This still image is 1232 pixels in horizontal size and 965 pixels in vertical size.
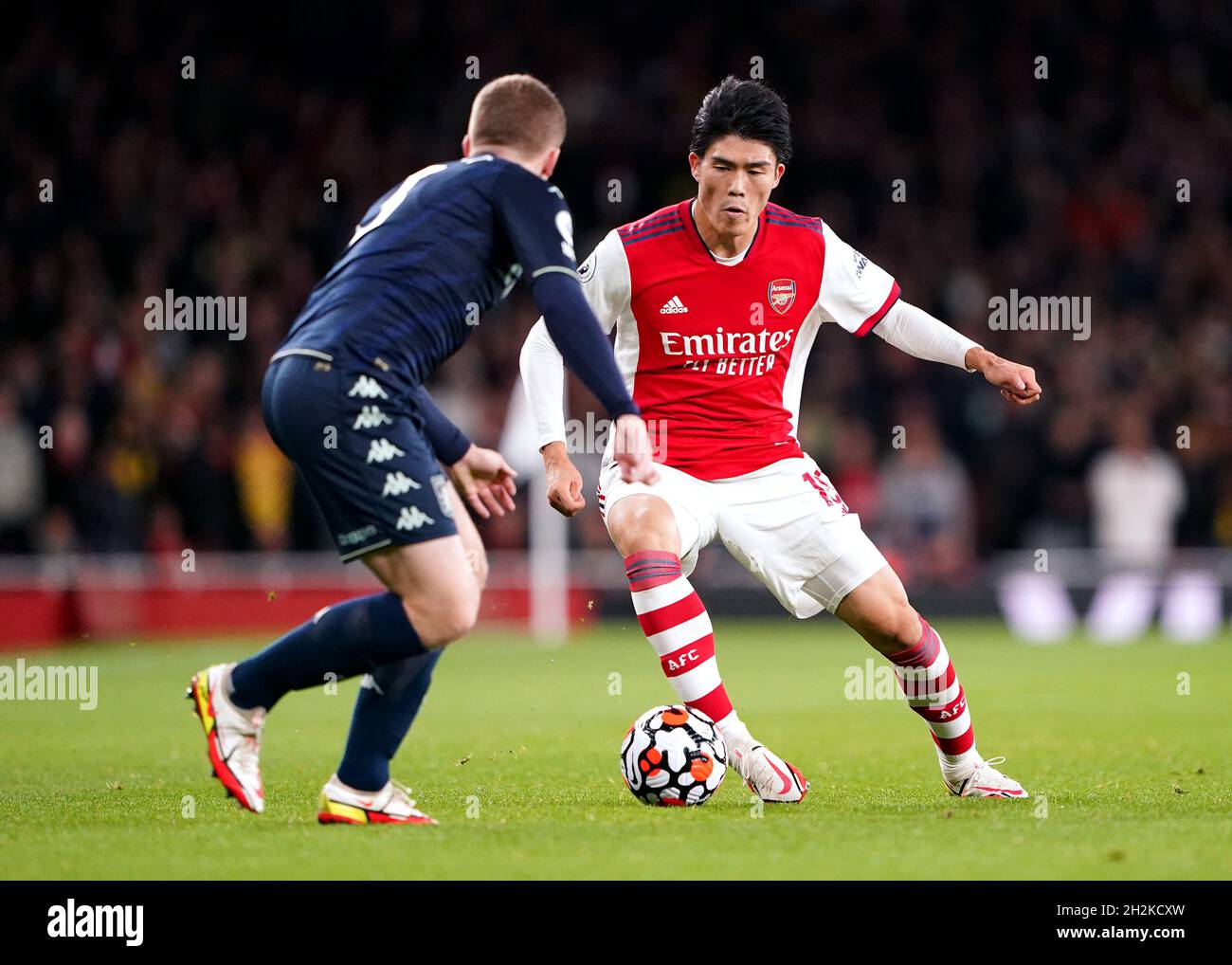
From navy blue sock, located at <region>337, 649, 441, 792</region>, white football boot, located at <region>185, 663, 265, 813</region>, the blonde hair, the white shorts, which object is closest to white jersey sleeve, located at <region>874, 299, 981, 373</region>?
the white shorts

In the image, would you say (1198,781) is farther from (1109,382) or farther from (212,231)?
(212,231)

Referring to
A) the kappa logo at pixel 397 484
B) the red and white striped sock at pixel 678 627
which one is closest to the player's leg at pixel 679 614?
the red and white striped sock at pixel 678 627

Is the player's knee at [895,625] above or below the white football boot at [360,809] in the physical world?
above

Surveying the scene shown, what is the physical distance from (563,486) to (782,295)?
50.3 inches

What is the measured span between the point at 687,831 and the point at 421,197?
205cm

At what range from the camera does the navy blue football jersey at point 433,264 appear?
16.9ft

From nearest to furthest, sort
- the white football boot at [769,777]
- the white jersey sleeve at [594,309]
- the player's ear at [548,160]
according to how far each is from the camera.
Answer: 1. the player's ear at [548,160]
2. the white football boot at [769,777]
3. the white jersey sleeve at [594,309]

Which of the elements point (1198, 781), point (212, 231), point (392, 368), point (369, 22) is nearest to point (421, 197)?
point (392, 368)

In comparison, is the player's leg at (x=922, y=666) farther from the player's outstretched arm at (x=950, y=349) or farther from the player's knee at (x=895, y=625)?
the player's outstretched arm at (x=950, y=349)

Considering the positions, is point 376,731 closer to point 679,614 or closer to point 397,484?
A: point 397,484

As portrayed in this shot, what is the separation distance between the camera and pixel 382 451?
5074 mm

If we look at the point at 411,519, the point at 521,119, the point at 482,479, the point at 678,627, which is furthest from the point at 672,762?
the point at 521,119

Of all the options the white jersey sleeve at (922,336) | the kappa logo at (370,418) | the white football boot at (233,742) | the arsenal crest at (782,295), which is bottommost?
the white football boot at (233,742)

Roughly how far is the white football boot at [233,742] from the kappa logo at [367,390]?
960mm
